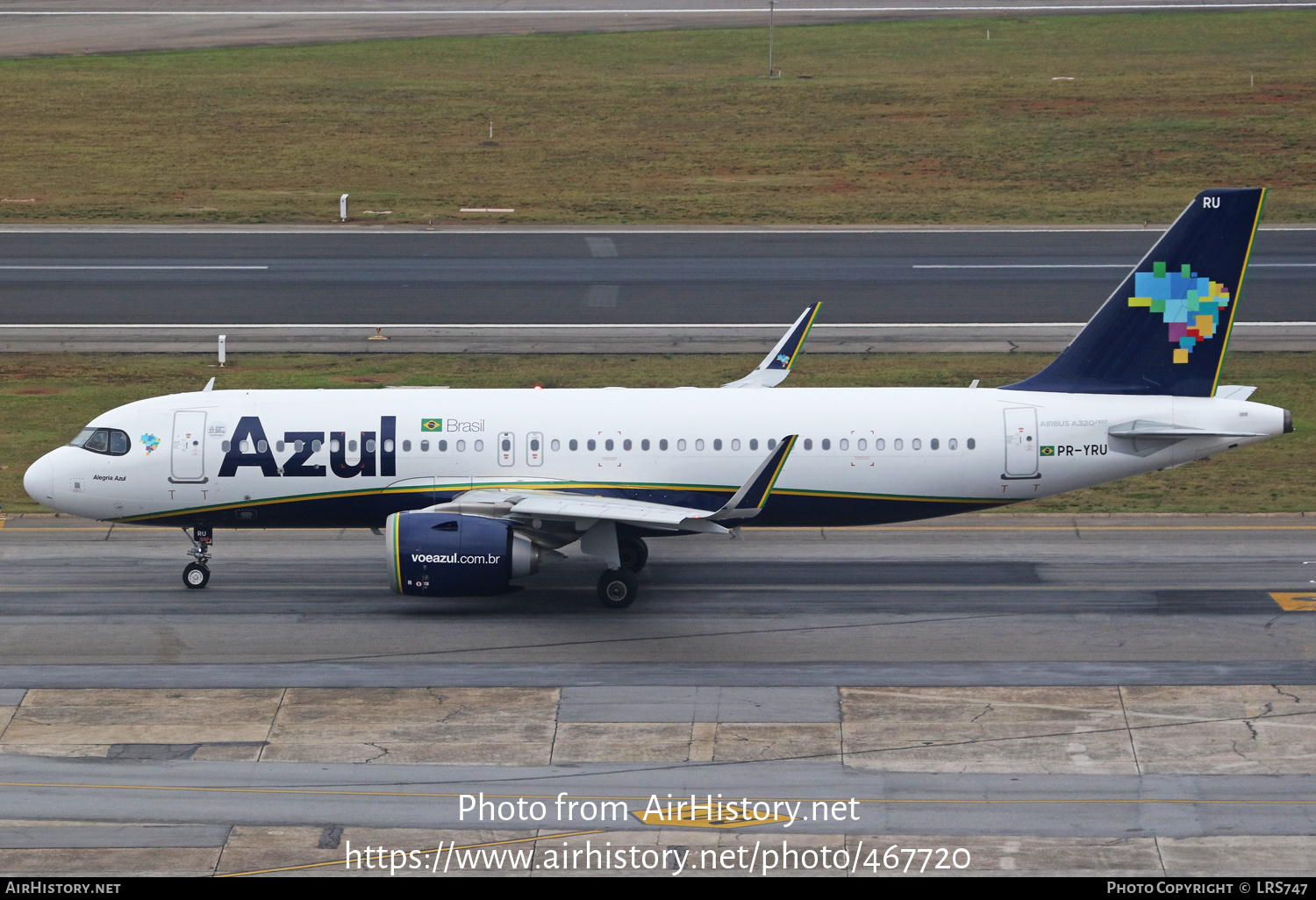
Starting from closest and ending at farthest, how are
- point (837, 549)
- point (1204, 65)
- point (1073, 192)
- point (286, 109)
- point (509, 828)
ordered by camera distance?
1. point (509, 828)
2. point (837, 549)
3. point (1073, 192)
4. point (286, 109)
5. point (1204, 65)

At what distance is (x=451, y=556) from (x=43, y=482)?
8.84m

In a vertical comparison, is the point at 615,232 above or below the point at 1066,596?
above

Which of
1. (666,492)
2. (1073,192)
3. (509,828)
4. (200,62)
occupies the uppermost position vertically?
(200,62)

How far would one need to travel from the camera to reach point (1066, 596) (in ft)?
99.4

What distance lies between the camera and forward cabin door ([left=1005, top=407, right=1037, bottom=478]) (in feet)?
99.7

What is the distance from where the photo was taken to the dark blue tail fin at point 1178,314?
30312 millimetres

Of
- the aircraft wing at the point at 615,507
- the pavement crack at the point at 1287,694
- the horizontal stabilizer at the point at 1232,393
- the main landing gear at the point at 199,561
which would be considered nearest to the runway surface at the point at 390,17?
the main landing gear at the point at 199,561

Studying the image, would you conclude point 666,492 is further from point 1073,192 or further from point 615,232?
point 1073,192

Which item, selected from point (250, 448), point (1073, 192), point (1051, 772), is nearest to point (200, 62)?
Result: point (1073, 192)

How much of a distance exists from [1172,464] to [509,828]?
52.6ft

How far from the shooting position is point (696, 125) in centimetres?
8244

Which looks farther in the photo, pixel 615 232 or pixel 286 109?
pixel 286 109

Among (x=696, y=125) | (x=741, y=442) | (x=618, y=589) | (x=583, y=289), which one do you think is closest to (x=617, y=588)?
(x=618, y=589)

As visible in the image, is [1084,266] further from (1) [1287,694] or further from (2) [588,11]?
(2) [588,11]
